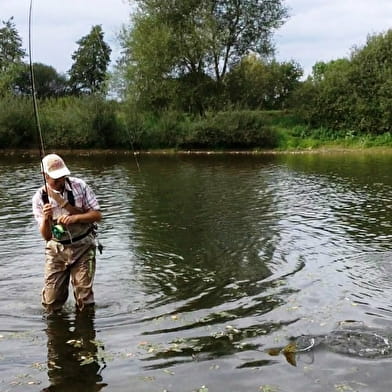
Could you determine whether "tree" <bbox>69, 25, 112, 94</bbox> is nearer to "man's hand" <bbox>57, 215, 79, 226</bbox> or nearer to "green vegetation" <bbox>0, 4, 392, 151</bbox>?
"green vegetation" <bbox>0, 4, 392, 151</bbox>

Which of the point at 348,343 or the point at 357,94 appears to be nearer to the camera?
the point at 348,343

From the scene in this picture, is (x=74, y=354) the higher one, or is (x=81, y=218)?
(x=81, y=218)

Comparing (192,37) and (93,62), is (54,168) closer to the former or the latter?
(93,62)

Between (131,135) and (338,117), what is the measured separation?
1858cm

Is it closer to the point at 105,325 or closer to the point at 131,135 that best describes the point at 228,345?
the point at 105,325

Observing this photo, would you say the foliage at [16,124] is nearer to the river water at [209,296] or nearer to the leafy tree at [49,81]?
the river water at [209,296]

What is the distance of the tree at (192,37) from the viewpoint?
50.9m

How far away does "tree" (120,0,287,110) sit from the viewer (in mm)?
50906

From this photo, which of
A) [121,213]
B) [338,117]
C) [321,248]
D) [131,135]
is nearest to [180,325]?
[321,248]

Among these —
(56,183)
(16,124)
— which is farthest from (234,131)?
(56,183)

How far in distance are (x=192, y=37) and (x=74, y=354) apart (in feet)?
152

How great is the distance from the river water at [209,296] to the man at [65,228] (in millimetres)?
554

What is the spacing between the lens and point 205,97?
53594mm

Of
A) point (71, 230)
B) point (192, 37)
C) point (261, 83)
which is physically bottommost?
point (71, 230)
